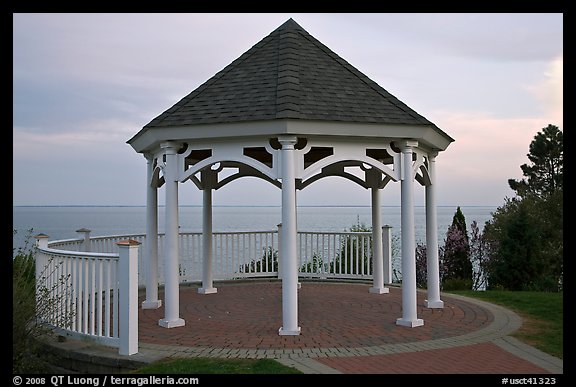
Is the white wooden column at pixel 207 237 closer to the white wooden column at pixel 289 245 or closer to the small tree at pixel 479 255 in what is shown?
the white wooden column at pixel 289 245

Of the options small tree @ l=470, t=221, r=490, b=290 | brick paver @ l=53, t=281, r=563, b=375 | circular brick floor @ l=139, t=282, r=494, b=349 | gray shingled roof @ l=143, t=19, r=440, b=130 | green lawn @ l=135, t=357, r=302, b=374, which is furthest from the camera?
small tree @ l=470, t=221, r=490, b=290

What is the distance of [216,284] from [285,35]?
256 inches

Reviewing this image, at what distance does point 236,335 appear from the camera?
25.4 feet

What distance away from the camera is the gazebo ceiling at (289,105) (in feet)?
25.9

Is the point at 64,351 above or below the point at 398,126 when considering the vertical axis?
below

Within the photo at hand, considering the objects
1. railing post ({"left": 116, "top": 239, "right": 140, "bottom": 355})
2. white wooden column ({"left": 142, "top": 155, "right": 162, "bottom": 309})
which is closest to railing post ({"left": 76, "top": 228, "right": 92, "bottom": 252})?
white wooden column ({"left": 142, "top": 155, "right": 162, "bottom": 309})

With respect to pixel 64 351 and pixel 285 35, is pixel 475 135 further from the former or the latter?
pixel 64 351

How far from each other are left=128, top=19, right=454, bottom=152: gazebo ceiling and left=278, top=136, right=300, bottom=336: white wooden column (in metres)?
0.35

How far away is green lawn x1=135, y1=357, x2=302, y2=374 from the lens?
19.2 feet

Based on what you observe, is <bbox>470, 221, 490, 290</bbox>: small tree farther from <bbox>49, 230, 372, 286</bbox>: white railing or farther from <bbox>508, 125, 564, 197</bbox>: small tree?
<bbox>508, 125, 564, 197</bbox>: small tree

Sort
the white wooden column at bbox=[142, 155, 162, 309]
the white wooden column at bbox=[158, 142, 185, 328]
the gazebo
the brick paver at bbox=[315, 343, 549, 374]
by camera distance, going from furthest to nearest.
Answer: the white wooden column at bbox=[142, 155, 162, 309], the white wooden column at bbox=[158, 142, 185, 328], the gazebo, the brick paver at bbox=[315, 343, 549, 374]

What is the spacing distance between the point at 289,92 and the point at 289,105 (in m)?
0.40
